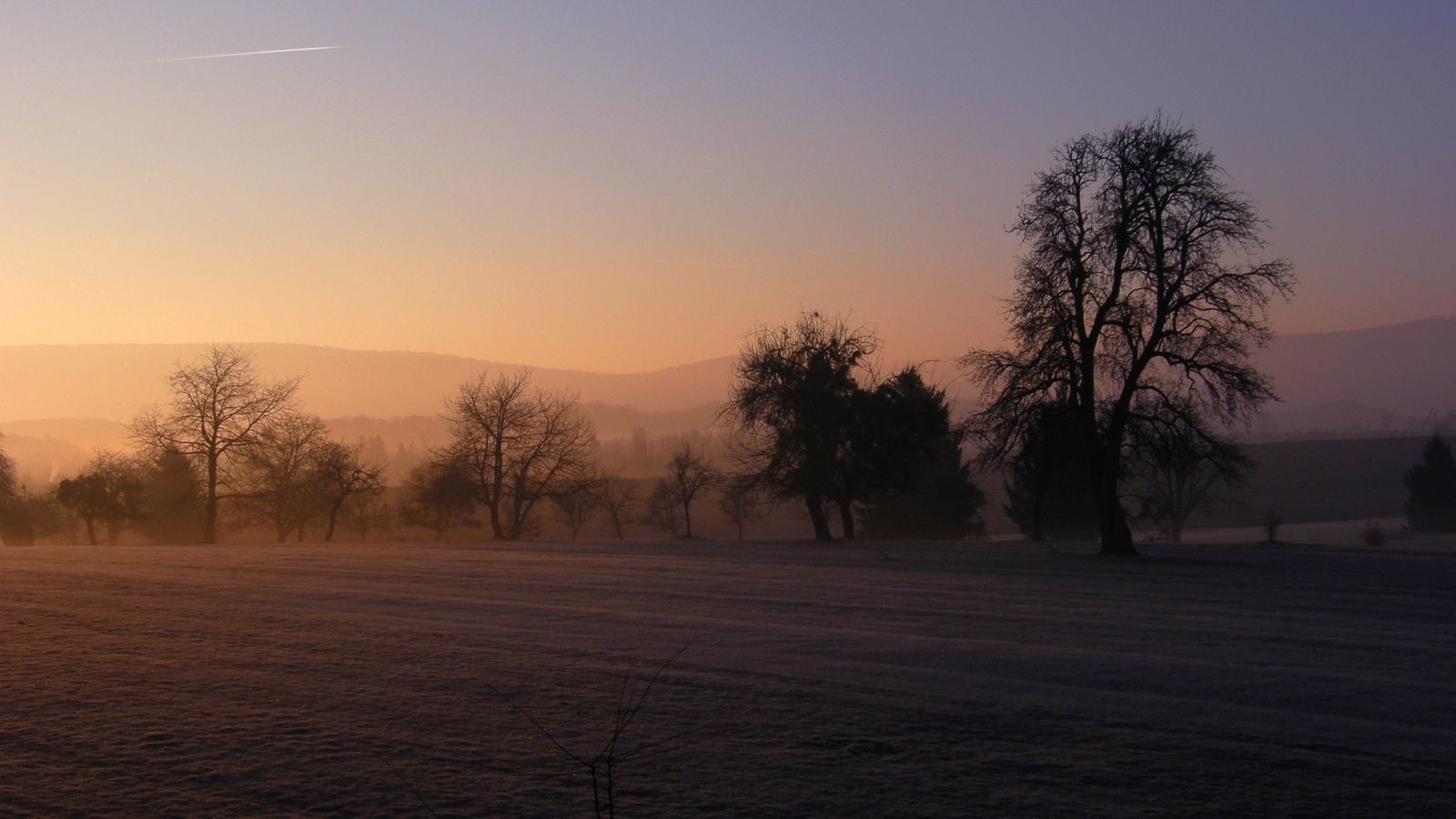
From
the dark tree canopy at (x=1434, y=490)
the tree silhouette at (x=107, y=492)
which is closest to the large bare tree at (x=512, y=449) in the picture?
the tree silhouette at (x=107, y=492)

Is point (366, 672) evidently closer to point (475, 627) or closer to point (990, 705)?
point (475, 627)

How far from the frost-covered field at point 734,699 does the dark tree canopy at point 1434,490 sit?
59035mm

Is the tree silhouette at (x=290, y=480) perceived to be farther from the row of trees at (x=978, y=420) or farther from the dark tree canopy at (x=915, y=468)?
the dark tree canopy at (x=915, y=468)

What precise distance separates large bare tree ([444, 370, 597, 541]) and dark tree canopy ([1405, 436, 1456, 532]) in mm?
55669

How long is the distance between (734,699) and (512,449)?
Result: 50784mm

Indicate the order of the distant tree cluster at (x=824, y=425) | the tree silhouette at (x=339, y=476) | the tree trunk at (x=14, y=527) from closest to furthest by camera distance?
1. the distant tree cluster at (x=824, y=425)
2. the tree silhouette at (x=339, y=476)
3. the tree trunk at (x=14, y=527)

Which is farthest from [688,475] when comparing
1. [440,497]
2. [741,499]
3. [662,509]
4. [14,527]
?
[14,527]

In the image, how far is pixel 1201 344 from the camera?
28.4 metres

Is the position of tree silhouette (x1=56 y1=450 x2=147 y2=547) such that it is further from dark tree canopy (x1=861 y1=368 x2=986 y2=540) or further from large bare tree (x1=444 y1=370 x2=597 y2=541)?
dark tree canopy (x1=861 y1=368 x2=986 y2=540)

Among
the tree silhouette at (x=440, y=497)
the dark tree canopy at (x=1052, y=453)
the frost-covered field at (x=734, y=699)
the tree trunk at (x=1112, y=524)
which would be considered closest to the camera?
the frost-covered field at (x=734, y=699)

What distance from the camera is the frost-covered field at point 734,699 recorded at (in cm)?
786

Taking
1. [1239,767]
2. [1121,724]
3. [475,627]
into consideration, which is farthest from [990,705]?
[475,627]

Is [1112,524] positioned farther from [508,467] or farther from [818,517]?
[508,467]

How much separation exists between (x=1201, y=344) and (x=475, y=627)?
21790 millimetres
